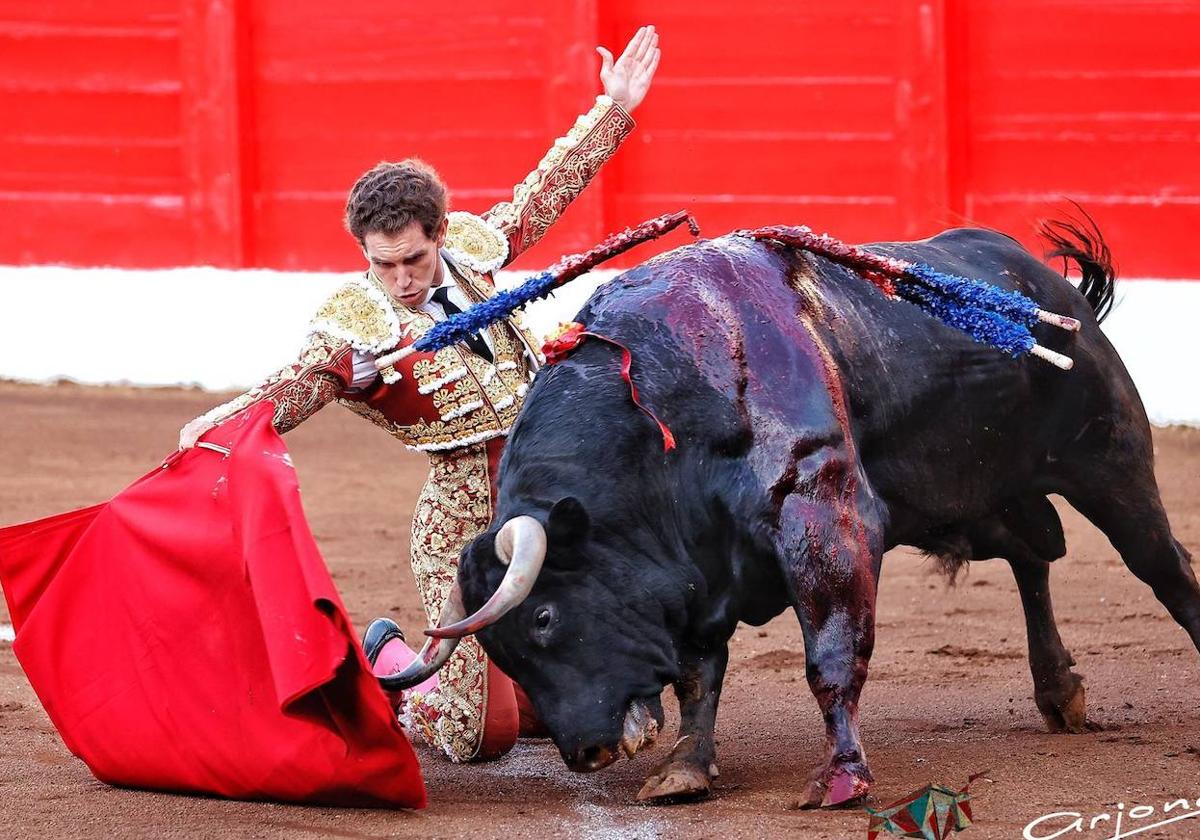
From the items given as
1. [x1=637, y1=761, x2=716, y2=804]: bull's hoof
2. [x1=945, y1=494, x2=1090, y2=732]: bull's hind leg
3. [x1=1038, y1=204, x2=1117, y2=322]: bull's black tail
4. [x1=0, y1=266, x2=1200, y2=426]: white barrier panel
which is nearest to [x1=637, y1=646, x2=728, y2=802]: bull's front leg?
[x1=637, y1=761, x2=716, y2=804]: bull's hoof

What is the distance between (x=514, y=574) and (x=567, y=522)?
141 millimetres

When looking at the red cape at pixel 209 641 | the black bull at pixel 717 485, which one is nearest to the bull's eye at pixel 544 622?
the black bull at pixel 717 485

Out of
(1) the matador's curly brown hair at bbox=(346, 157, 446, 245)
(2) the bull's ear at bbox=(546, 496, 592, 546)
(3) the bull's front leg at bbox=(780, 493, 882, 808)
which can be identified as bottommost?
(3) the bull's front leg at bbox=(780, 493, 882, 808)

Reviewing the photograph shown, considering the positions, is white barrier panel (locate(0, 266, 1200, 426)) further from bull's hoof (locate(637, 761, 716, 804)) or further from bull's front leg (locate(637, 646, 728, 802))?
bull's hoof (locate(637, 761, 716, 804))

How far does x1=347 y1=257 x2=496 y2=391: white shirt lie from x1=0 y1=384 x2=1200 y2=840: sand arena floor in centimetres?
74

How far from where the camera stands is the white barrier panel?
27.7 feet

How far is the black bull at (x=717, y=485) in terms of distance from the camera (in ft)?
10.2

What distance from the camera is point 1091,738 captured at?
3.73 metres

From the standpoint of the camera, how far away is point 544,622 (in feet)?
10.2

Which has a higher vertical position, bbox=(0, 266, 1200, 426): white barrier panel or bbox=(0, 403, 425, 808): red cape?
bbox=(0, 266, 1200, 426): white barrier panel

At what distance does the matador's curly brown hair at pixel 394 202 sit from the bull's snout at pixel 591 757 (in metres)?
0.96

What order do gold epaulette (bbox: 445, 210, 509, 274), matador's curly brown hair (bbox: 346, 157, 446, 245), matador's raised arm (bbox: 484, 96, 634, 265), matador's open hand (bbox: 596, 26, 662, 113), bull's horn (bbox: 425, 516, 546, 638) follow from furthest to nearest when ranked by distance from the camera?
matador's open hand (bbox: 596, 26, 662, 113), matador's raised arm (bbox: 484, 96, 634, 265), gold epaulette (bbox: 445, 210, 509, 274), matador's curly brown hair (bbox: 346, 157, 446, 245), bull's horn (bbox: 425, 516, 546, 638)

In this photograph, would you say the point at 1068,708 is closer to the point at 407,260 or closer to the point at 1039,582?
the point at 1039,582

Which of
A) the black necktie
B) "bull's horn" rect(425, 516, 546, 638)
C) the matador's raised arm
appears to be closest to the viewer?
"bull's horn" rect(425, 516, 546, 638)
